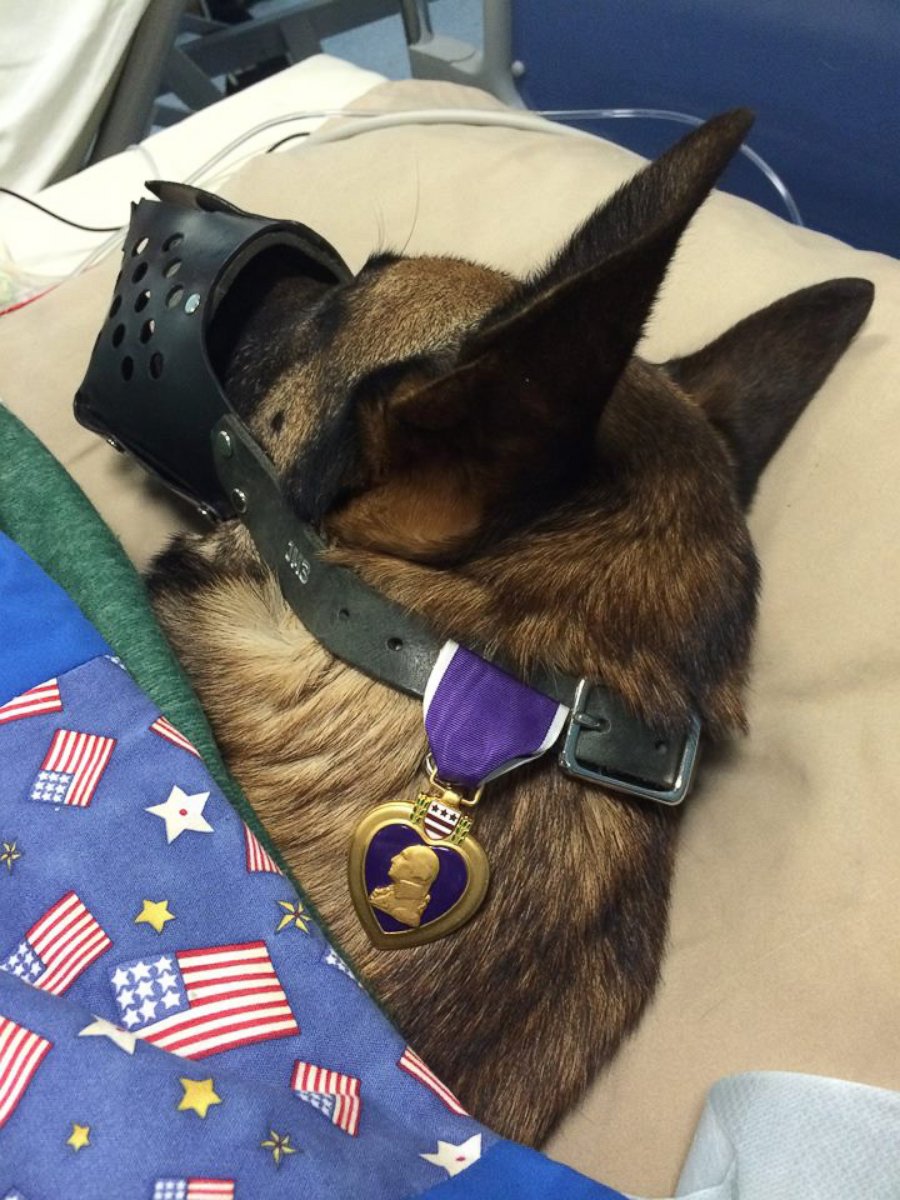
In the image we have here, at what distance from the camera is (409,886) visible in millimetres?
795

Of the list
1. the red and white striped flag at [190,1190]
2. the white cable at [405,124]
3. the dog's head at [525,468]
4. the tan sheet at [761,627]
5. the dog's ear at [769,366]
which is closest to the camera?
the red and white striped flag at [190,1190]

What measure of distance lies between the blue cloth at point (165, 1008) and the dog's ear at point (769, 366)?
680mm

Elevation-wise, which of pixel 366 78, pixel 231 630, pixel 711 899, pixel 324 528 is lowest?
pixel 711 899

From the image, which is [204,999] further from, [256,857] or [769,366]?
[769,366]

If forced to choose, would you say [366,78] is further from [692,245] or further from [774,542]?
[774,542]

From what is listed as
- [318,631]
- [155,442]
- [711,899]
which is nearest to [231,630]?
[318,631]

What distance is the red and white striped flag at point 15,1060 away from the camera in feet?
1.81

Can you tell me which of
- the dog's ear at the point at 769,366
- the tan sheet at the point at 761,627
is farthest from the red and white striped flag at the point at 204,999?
the dog's ear at the point at 769,366

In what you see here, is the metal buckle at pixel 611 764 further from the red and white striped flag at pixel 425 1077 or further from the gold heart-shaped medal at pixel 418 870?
the red and white striped flag at pixel 425 1077

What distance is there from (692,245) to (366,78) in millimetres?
944

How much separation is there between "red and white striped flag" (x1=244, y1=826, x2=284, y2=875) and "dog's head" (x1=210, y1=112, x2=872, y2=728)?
0.23 metres

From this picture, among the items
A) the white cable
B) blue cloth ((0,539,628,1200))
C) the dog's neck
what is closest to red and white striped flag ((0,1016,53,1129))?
blue cloth ((0,539,628,1200))

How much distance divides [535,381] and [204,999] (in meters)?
0.47

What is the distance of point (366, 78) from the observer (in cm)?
189
